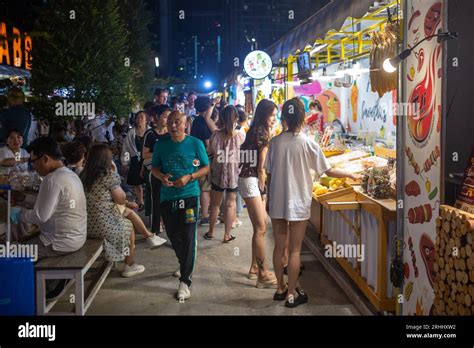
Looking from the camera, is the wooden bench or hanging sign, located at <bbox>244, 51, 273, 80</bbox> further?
hanging sign, located at <bbox>244, 51, 273, 80</bbox>

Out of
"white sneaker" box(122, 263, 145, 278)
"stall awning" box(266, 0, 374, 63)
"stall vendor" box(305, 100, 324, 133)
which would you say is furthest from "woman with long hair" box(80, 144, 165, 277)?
"stall vendor" box(305, 100, 324, 133)

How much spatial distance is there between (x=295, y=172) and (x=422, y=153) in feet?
4.48

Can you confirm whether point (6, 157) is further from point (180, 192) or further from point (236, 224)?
point (236, 224)

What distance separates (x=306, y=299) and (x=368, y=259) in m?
0.76

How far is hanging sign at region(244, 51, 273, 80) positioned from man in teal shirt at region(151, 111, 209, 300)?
627cm

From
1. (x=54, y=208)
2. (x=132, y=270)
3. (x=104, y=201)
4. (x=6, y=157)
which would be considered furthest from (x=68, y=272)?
(x=6, y=157)

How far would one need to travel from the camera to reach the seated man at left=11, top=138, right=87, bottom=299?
452cm

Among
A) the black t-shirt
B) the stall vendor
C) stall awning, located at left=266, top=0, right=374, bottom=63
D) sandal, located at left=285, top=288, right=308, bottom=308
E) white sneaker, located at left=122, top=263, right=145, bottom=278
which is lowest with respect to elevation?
sandal, located at left=285, top=288, right=308, bottom=308

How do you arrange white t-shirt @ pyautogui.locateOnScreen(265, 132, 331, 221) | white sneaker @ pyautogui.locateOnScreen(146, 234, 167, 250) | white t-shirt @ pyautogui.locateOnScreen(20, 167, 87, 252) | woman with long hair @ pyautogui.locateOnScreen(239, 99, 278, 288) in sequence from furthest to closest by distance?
white sneaker @ pyautogui.locateOnScreen(146, 234, 167, 250) < woman with long hair @ pyautogui.locateOnScreen(239, 99, 278, 288) < white t-shirt @ pyautogui.locateOnScreen(265, 132, 331, 221) < white t-shirt @ pyautogui.locateOnScreen(20, 167, 87, 252)

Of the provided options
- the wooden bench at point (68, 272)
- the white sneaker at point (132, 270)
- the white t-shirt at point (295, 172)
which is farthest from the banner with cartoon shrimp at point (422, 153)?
the white sneaker at point (132, 270)

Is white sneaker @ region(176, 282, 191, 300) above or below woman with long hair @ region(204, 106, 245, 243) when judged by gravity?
below

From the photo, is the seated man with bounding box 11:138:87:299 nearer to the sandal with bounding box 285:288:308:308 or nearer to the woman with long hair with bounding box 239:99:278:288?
the woman with long hair with bounding box 239:99:278:288

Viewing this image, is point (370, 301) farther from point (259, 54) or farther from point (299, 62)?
point (259, 54)

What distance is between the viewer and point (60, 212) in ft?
15.5
